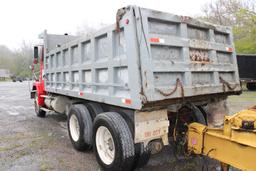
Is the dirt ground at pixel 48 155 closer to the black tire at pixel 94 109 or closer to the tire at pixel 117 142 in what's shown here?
the tire at pixel 117 142

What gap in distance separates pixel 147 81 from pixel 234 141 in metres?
1.25

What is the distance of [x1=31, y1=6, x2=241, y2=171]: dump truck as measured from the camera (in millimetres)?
3469

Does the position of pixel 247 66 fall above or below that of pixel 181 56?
above

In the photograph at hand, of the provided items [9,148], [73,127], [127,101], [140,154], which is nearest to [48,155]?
[73,127]

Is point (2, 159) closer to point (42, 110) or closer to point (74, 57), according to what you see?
point (74, 57)

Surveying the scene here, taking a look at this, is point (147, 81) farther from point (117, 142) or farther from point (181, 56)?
point (117, 142)

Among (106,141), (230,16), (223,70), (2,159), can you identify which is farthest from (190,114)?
(230,16)

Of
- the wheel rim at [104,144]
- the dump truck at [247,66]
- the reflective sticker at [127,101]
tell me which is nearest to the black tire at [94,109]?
the wheel rim at [104,144]

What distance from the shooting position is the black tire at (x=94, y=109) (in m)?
4.92

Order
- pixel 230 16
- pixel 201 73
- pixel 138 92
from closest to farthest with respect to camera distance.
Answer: pixel 138 92 < pixel 201 73 < pixel 230 16

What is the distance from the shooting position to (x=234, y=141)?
Answer: 3.02 meters

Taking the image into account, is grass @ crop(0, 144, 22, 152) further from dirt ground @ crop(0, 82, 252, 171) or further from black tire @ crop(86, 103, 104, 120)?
black tire @ crop(86, 103, 104, 120)

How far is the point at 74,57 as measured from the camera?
5527 millimetres

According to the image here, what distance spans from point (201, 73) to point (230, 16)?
2619 centimetres
